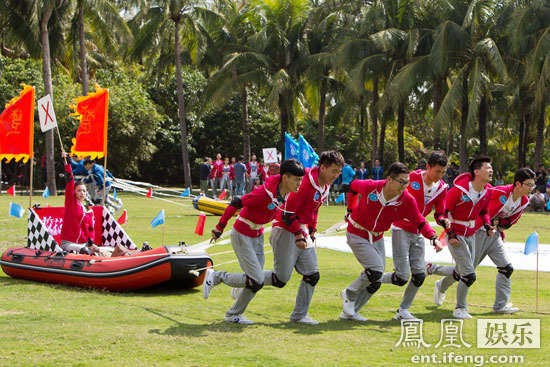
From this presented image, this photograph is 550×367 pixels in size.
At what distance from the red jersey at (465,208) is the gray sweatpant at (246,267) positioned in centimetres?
234

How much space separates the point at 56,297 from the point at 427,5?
27013mm

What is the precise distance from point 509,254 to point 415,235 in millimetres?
6314

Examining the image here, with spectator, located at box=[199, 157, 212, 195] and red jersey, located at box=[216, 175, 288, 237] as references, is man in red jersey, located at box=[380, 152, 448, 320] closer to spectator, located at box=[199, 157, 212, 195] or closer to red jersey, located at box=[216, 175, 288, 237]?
red jersey, located at box=[216, 175, 288, 237]

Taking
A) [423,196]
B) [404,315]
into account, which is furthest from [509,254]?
[404,315]

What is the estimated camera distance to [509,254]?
13391 millimetres

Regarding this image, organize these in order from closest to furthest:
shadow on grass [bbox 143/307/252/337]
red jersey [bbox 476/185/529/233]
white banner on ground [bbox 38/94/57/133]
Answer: shadow on grass [bbox 143/307/252/337]
red jersey [bbox 476/185/529/233]
white banner on ground [bbox 38/94/57/133]

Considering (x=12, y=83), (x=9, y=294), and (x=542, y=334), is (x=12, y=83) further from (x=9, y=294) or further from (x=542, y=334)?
(x=542, y=334)

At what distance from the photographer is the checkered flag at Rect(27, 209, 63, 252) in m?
10.1

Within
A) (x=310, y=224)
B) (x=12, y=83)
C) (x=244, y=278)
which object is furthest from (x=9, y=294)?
(x=12, y=83)

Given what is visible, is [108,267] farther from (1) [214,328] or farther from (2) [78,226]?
(1) [214,328]

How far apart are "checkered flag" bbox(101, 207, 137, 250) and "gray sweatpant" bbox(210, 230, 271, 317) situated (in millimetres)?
4020

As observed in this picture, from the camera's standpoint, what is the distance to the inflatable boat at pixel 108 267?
8.91m

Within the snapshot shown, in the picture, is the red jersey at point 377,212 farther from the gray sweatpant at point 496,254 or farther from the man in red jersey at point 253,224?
the gray sweatpant at point 496,254

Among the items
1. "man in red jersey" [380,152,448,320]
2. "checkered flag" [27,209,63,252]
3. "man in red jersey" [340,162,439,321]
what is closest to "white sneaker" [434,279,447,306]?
"man in red jersey" [380,152,448,320]
